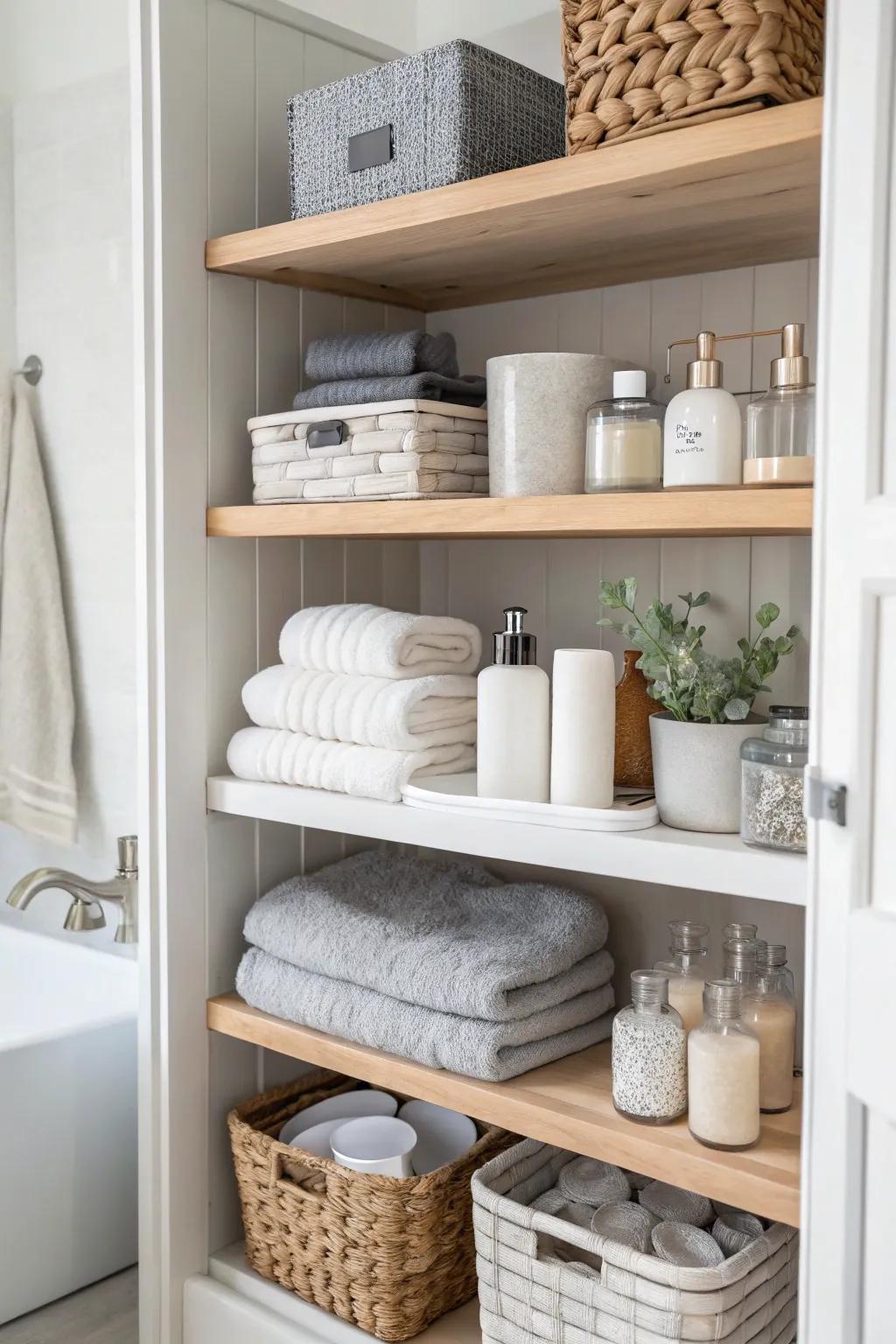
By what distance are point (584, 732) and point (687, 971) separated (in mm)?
270

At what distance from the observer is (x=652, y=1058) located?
3.87 ft

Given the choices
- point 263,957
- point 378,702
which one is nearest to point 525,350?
point 378,702

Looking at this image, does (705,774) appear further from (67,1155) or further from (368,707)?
(67,1155)

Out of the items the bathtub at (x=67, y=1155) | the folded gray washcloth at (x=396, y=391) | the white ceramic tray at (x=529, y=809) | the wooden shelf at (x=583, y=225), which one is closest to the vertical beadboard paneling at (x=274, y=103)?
the wooden shelf at (x=583, y=225)

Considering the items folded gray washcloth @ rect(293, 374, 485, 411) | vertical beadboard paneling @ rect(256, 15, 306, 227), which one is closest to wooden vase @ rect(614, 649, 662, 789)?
folded gray washcloth @ rect(293, 374, 485, 411)

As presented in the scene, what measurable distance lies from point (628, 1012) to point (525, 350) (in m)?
0.85

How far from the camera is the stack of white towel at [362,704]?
4.53ft

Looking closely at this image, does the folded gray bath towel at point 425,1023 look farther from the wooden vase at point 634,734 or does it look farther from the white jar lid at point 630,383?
the white jar lid at point 630,383

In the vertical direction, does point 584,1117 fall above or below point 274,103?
below

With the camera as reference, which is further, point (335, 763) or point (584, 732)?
point (335, 763)

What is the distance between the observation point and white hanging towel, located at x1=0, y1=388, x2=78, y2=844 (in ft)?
6.92

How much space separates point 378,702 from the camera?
1.38 metres

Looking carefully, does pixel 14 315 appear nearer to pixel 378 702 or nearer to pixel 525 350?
pixel 525 350

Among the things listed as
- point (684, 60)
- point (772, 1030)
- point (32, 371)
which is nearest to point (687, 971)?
point (772, 1030)
